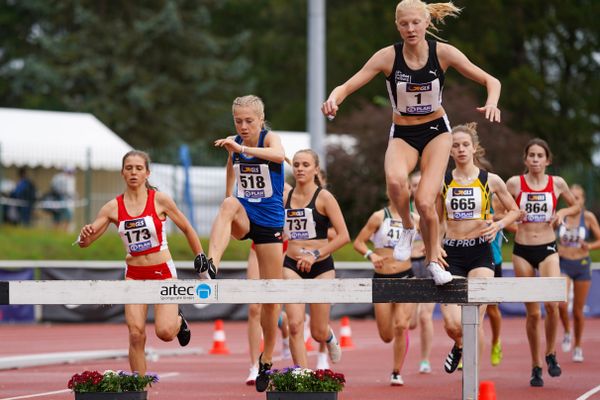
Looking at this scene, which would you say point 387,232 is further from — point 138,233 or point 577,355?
point 138,233

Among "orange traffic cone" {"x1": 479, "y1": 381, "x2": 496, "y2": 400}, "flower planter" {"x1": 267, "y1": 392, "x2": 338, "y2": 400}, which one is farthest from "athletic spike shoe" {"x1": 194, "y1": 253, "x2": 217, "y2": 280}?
"orange traffic cone" {"x1": 479, "y1": 381, "x2": 496, "y2": 400}

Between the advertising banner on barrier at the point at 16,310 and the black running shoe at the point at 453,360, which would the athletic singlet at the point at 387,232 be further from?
the advertising banner on barrier at the point at 16,310

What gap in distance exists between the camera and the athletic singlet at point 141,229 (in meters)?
10.4

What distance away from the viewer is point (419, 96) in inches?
372

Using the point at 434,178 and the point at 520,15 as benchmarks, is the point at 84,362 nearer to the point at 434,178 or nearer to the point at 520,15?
the point at 434,178

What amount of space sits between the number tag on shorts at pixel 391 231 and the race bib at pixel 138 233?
377 cm

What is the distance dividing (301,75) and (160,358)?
128 ft

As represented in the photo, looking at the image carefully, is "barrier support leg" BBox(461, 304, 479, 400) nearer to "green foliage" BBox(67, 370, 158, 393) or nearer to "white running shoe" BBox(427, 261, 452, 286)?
"white running shoe" BBox(427, 261, 452, 286)

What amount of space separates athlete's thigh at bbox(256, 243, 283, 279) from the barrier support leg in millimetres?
1974

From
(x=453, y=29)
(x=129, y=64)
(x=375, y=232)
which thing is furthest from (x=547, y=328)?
(x=129, y=64)

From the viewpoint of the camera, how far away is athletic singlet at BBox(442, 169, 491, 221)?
37.8ft

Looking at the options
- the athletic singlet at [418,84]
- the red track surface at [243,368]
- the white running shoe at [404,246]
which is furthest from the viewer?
the red track surface at [243,368]

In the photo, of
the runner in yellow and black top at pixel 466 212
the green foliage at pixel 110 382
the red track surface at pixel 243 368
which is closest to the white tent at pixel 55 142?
the red track surface at pixel 243 368

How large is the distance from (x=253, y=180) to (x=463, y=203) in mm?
2242
